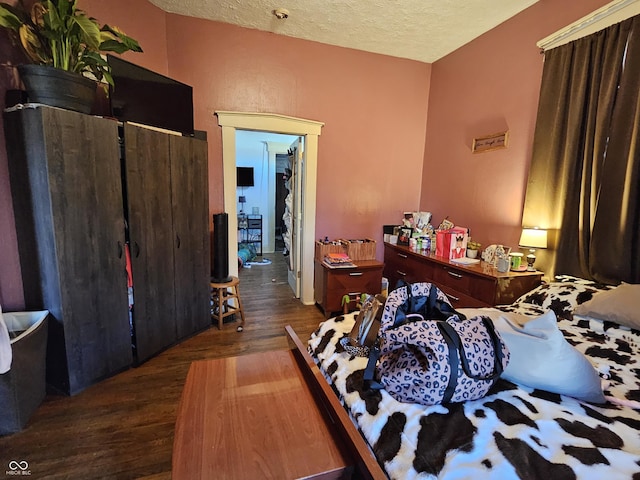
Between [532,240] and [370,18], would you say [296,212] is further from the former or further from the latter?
[532,240]

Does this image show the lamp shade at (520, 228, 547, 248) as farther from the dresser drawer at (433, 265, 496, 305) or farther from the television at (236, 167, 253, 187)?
the television at (236, 167, 253, 187)

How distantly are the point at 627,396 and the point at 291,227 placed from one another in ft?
11.5

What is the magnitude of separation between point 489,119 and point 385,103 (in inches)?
48.2

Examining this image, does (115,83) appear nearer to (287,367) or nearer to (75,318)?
(75,318)

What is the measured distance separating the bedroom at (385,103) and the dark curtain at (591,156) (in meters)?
0.23

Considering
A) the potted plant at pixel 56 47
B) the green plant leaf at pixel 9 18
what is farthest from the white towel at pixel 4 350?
the green plant leaf at pixel 9 18

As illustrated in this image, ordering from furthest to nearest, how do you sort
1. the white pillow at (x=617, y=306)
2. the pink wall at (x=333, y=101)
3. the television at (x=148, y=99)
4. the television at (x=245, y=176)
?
the television at (x=245, y=176) → the pink wall at (x=333, y=101) → the television at (x=148, y=99) → the white pillow at (x=617, y=306)

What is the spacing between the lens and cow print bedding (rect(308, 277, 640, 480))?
807 mm

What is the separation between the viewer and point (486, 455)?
83 cm

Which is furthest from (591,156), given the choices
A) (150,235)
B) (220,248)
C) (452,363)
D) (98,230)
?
(98,230)

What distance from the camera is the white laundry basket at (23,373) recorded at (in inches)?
62.4

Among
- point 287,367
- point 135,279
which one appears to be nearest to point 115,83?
point 135,279

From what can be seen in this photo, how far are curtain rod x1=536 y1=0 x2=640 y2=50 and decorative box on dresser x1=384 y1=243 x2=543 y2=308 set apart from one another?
1745 millimetres

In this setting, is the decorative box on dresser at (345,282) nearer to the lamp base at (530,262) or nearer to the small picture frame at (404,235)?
the small picture frame at (404,235)
